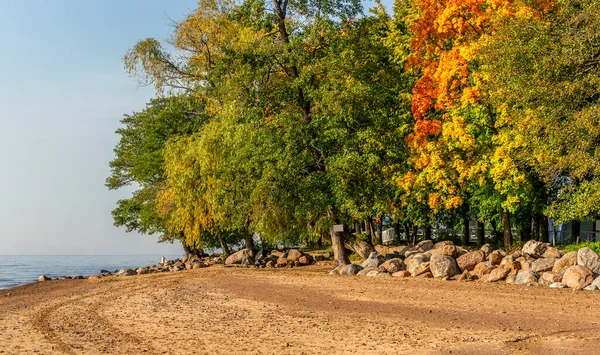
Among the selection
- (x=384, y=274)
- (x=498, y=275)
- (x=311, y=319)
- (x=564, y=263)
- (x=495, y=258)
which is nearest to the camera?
(x=311, y=319)

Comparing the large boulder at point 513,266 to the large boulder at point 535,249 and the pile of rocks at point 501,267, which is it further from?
the large boulder at point 535,249

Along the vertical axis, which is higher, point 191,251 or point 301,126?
point 301,126

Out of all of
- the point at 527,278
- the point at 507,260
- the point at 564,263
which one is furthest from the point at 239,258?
the point at 564,263

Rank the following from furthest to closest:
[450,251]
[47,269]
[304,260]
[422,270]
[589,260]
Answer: [47,269] < [304,260] < [450,251] < [422,270] < [589,260]

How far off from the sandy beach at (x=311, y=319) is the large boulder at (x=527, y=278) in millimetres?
990

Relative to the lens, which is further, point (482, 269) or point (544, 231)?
point (544, 231)

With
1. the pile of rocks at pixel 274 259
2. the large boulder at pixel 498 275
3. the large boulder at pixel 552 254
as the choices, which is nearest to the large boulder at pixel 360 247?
the pile of rocks at pixel 274 259

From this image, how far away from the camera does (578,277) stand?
21594 millimetres

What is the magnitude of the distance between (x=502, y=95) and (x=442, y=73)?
537 cm

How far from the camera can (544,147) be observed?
2594 centimetres

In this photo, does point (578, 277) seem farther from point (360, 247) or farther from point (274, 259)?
point (274, 259)

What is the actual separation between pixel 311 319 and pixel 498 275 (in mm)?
10537

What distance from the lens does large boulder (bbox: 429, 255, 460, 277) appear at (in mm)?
25422

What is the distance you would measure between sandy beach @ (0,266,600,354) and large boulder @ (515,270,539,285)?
0.99 metres
